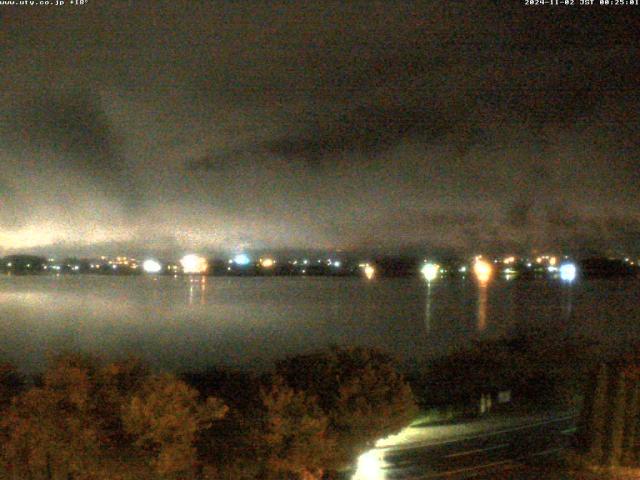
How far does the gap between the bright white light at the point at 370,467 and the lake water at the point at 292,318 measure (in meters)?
18.5

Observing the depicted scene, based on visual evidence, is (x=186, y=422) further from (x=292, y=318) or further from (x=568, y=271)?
(x=568, y=271)

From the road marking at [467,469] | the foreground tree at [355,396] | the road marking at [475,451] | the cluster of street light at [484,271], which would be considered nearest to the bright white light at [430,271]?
the cluster of street light at [484,271]

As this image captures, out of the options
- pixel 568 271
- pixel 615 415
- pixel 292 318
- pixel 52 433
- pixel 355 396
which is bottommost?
pixel 292 318

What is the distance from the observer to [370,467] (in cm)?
1502

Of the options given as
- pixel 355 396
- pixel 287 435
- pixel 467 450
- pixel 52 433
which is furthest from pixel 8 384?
pixel 467 450

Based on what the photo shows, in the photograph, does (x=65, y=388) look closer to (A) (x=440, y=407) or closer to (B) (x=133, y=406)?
(B) (x=133, y=406)

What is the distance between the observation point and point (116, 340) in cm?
6300

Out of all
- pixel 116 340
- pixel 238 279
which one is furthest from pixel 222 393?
pixel 238 279

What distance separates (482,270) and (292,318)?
42032mm

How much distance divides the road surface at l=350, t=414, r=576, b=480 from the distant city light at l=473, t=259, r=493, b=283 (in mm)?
91948

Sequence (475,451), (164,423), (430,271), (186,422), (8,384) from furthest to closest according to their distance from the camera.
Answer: (430,271), (475,451), (8,384), (186,422), (164,423)

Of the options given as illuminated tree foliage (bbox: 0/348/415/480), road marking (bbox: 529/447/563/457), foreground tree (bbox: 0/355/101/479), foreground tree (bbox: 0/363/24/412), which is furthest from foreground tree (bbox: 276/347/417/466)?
foreground tree (bbox: 0/363/24/412)

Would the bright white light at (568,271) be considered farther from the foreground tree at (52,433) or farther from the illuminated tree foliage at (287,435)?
the foreground tree at (52,433)

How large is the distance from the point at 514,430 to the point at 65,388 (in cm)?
1224
